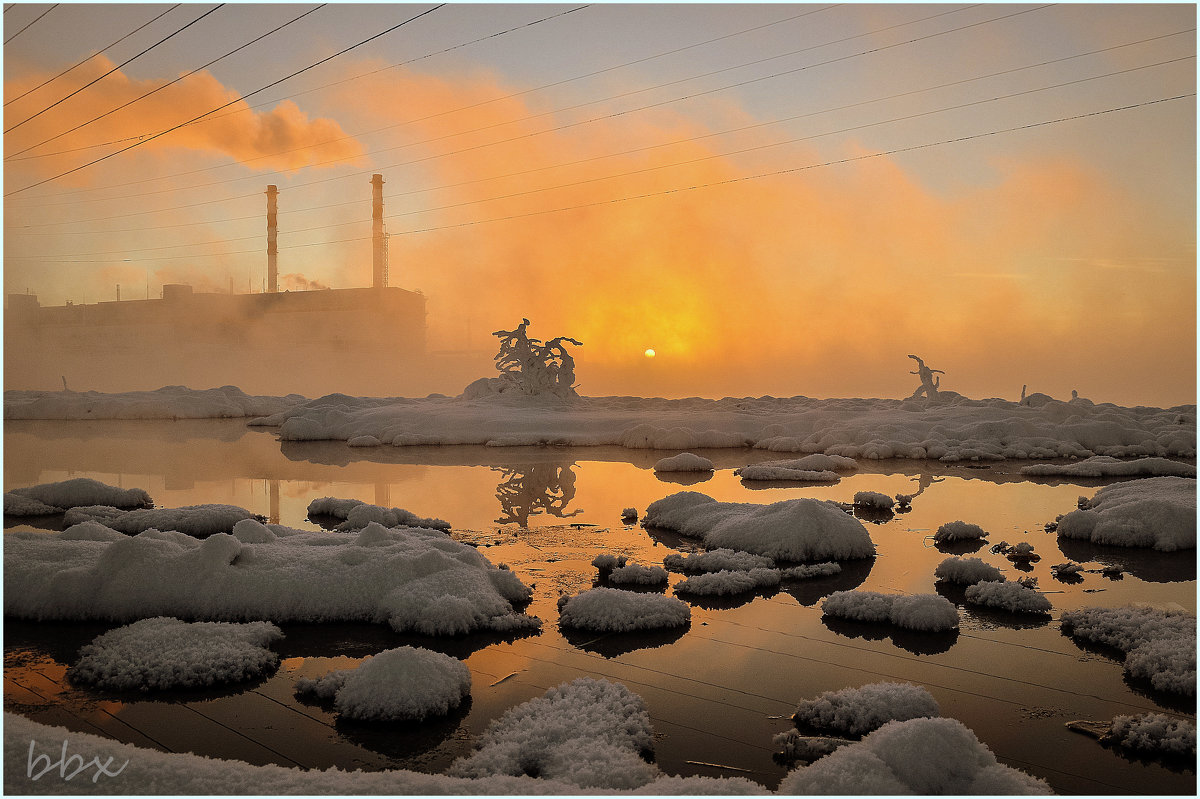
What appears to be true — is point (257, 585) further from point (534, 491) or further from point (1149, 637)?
point (534, 491)

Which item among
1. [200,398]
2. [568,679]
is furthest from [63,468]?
[200,398]

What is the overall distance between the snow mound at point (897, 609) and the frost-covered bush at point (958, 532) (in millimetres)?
2790

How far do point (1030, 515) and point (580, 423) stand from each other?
12.9m

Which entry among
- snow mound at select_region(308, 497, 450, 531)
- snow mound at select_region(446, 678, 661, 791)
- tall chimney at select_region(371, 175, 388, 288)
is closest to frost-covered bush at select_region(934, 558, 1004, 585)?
snow mound at select_region(446, 678, 661, 791)

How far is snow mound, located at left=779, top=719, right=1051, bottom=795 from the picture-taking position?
280 centimetres

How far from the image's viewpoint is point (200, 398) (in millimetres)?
31203

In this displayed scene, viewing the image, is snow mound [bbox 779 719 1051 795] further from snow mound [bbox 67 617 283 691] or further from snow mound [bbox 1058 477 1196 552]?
snow mound [bbox 1058 477 1196 552]

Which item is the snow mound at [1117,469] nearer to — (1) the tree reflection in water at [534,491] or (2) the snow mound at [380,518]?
(1) the tree reflection in water at [534,491]

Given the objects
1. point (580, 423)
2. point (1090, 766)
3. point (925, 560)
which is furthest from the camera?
point (580, 423)

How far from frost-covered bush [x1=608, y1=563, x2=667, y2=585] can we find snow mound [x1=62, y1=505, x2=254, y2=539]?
417cm

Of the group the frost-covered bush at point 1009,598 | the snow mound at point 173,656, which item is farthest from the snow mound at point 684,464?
the snow mound at point 173,656

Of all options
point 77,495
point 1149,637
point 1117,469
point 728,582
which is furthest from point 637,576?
point 1117,469

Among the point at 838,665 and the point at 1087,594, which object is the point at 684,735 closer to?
the point at 838,665

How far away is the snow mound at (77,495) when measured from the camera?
29.7 feet
